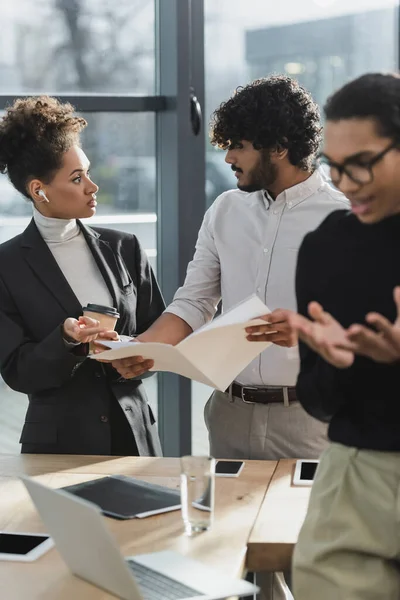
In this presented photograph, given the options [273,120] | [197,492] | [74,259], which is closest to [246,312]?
[197,492]

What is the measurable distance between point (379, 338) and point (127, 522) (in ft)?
2.80

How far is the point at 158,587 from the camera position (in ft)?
5.41

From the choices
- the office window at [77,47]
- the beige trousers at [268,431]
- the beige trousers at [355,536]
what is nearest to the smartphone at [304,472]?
the beige trousers at [268,431]

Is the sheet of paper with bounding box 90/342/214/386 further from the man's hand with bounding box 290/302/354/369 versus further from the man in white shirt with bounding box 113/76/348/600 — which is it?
the man's hand with bounding box 290/302/354/369

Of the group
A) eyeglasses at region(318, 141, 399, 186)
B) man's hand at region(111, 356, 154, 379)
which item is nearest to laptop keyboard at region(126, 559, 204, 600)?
eyeglasses at region(318, 141, 399, 186)

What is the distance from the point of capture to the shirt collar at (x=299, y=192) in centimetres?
280

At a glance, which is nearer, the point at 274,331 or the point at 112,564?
the point at 112,564

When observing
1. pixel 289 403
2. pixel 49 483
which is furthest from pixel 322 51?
pixel 49 483

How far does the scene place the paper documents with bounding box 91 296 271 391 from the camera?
2.08m

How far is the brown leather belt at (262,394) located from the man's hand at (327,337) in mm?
1267

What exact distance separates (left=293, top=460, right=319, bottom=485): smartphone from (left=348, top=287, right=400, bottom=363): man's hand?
2.93 ft

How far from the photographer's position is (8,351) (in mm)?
2768

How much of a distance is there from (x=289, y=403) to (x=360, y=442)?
3.89 feet

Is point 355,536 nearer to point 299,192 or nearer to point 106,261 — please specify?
point 299,192
